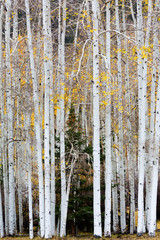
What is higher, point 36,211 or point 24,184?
point 24,184

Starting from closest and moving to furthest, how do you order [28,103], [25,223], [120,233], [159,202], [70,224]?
[28,103], [120,233], [70,224], [25,223], [159,202]

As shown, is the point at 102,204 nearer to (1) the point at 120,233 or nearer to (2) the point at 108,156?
(1) the point at 120,233

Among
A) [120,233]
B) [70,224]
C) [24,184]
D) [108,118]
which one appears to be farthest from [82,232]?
[108,118]

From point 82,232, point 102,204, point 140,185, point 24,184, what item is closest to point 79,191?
point 102,204

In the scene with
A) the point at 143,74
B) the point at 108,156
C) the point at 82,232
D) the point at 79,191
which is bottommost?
the point at 82,232

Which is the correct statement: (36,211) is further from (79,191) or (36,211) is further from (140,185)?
(140,185)

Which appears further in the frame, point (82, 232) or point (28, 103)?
point (82, 232)

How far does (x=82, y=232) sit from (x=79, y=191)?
7.96 feet

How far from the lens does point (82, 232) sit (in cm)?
1246

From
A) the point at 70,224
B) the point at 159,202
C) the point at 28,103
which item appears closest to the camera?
the point at 28,103

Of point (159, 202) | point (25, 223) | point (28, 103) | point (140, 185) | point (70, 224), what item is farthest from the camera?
point (159, 202)

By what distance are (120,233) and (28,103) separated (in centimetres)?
564

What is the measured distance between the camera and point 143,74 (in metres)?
8.47

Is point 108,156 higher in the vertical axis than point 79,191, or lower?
higher
